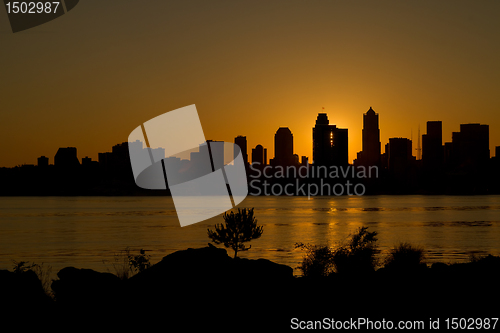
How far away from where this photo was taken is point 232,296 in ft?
57.5

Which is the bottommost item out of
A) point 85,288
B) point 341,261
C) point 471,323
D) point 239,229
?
point 341,261

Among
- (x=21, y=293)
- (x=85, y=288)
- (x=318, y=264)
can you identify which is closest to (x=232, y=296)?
(x=85, y=288)

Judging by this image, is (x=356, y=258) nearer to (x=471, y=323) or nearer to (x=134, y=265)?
(x=134, y=265)

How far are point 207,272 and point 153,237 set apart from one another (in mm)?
64604

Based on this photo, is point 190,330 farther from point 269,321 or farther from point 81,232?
point 81,232

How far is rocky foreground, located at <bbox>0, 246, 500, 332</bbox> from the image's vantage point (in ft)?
52.5

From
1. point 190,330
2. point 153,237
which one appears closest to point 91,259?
point 153,237

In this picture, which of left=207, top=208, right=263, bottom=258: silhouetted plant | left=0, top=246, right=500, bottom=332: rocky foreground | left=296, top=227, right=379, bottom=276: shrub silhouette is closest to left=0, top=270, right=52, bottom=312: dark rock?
left=0, top=246, right=500, bottom=332: rocky foreground

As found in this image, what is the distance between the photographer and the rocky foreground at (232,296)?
16.0m

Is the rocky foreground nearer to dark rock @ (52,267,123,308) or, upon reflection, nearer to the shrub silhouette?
dark rock @ (52,267,123,308)

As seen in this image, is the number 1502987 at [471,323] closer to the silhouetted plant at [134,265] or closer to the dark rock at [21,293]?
the dark rock at [21,293]

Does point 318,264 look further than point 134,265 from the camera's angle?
A: No

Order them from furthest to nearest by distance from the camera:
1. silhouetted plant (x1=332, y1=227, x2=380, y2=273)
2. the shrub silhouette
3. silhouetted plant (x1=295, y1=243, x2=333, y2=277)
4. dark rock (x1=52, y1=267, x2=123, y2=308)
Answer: silhouetted plant (x1=332, y1=227, x2=380, y2=273) → the shrub silhouette → silhouetted plant (x1=295, y1=243, x2=333, y2=277) → dark rock (x1=52, y1=267, x2=123, y2=308)

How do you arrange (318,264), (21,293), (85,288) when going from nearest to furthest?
(21,293)
(85,288)
(318,264)
